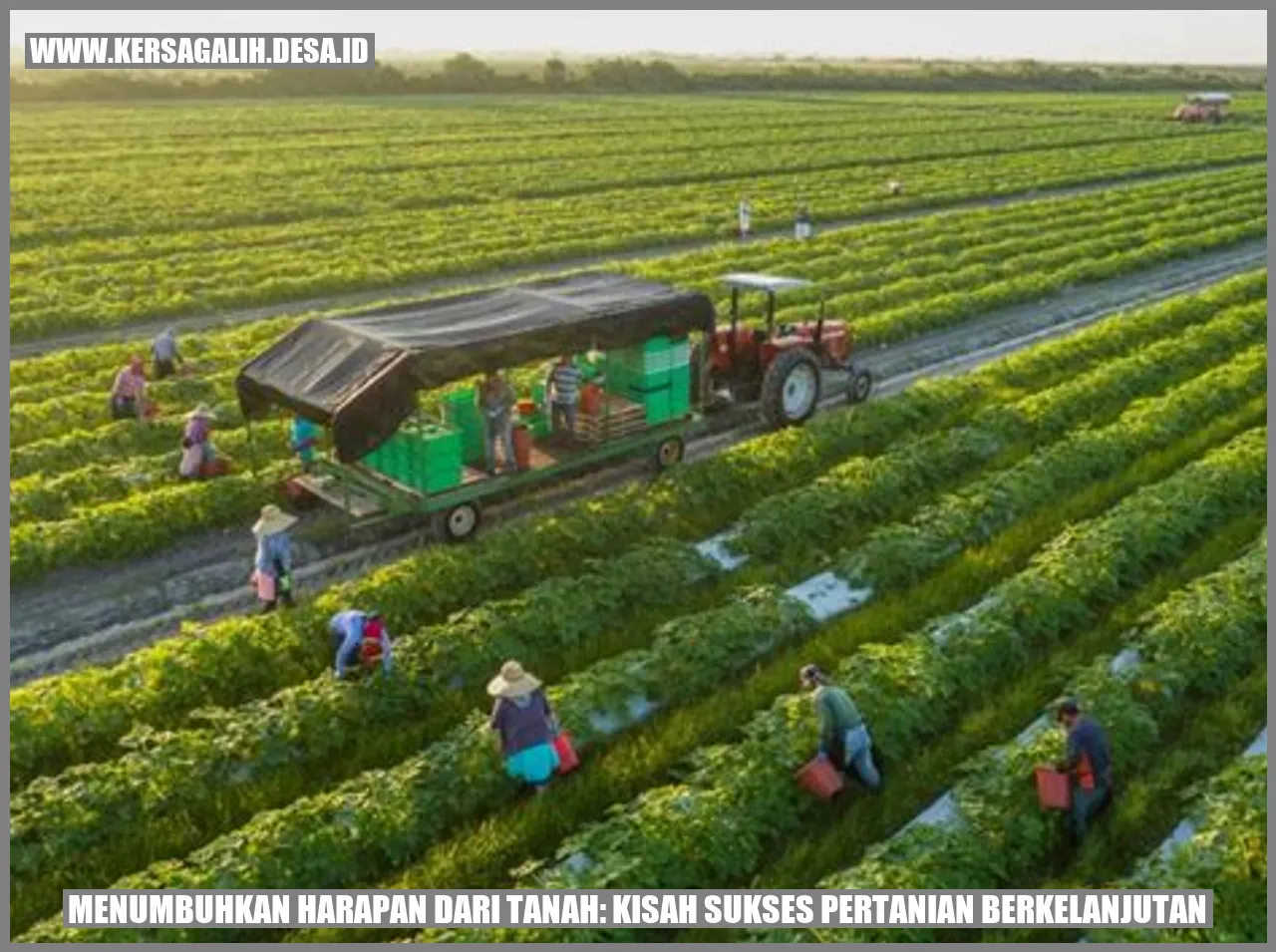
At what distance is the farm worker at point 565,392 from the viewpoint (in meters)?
17.8

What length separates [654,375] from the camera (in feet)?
61.0

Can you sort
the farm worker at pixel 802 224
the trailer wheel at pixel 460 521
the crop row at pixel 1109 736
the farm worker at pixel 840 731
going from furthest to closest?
the farm worker at pixel 802 224 < the trailer wheel at pixel 460 521 < the farm worker at pixel 840 731 < the crop row at pixel 1109 736

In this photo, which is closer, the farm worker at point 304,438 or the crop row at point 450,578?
the crop row at point 450,578

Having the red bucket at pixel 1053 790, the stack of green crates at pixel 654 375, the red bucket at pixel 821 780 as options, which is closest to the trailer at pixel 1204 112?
the stack of green crates at pixel 654 375

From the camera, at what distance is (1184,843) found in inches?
416

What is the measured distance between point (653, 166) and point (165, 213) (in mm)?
21422

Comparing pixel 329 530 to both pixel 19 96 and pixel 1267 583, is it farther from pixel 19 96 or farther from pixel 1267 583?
pixel 19 96

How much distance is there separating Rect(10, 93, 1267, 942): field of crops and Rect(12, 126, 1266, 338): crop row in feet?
1.41

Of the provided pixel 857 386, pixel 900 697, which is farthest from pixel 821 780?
pixel 857 386

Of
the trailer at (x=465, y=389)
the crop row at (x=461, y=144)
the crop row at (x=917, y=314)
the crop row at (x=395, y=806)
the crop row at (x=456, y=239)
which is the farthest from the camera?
the crop row at (x=461, y=144)

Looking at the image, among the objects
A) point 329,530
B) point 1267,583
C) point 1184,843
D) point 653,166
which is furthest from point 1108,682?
point 653,166

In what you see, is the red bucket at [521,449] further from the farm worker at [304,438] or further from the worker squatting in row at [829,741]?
the worker squatting in row at [829,741]

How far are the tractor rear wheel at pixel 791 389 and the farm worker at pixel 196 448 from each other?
8.56m

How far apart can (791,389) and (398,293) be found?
49.2ft
